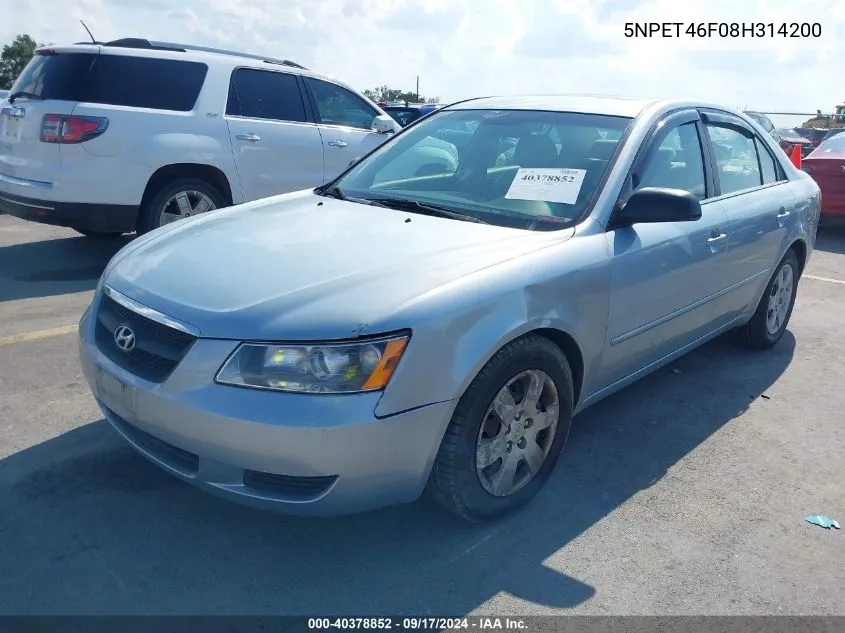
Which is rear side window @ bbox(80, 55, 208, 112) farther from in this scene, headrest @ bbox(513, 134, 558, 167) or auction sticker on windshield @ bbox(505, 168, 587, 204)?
auction sticker on windshield @ bbox(505, 168, 587, 204)

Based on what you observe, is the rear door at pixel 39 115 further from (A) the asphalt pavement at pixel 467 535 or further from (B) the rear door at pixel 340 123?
(A) the asphalt pavement at pixel 467 535

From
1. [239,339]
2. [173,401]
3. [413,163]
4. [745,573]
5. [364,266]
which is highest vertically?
[413,163]

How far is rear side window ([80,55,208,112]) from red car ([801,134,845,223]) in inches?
295

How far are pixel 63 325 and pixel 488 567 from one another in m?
3.49

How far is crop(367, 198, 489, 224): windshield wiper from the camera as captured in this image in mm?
3238

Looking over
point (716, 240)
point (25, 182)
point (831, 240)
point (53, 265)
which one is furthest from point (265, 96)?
point (831, 240)

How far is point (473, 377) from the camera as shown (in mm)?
2564

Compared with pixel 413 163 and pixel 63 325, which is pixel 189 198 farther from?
pixel 413 163

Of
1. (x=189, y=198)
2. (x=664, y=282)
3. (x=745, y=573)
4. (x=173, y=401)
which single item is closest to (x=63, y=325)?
(x=189, y=198)

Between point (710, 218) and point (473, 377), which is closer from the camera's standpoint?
point (473, 377)

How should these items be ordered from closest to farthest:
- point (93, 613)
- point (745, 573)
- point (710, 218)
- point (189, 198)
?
point (93, 613), point (745, 573), point (710, 218), point (189, 198)

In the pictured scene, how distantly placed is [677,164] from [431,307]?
A: 6.50 feet

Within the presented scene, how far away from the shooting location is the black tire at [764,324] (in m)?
→ 4.81

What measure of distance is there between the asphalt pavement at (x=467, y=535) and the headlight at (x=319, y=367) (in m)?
0.72
